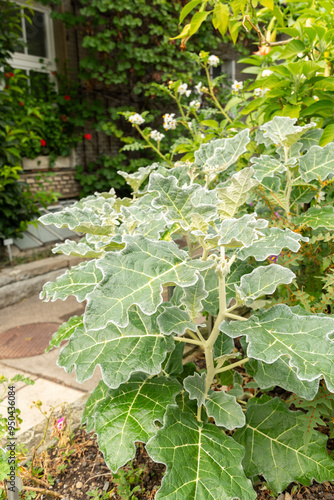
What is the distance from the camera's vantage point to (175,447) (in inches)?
40.9

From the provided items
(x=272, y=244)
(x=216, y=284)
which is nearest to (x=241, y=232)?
(x=272, y=244)

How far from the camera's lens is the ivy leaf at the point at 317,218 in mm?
1247

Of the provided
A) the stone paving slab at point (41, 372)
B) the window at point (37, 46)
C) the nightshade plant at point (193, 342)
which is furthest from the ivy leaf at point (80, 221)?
the window at point (37, 46)

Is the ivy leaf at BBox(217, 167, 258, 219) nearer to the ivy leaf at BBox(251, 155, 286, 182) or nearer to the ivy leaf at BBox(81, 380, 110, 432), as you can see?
the ivy leaf at BBox(251, 155, 286, 182)

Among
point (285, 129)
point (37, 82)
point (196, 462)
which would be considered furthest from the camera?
point (37, 82)

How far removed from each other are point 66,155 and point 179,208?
5644 mm

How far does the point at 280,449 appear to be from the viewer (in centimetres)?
121

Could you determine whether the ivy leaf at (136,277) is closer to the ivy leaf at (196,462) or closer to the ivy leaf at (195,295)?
the ivy leaf at (195,295)

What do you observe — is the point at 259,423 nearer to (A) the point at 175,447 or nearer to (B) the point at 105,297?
(A) the point at 175,447

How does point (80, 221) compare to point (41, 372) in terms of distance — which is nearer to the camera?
point (80, 221)

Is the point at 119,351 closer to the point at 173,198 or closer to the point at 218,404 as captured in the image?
the point at 218,404

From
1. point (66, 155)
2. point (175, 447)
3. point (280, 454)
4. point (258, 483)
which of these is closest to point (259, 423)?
point (280, 454)

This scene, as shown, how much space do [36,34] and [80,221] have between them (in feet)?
20.2

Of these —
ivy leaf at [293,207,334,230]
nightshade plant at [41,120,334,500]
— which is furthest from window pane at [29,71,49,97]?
ivy leaf at [293,207,334,230]
